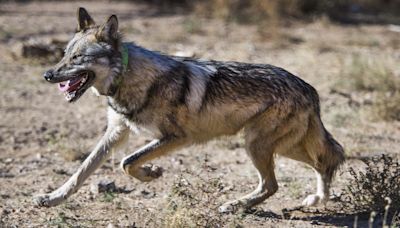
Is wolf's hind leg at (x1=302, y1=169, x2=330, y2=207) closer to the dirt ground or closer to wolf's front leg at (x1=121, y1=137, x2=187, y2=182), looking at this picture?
the dirt ground

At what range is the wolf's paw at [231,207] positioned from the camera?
20.5 ft

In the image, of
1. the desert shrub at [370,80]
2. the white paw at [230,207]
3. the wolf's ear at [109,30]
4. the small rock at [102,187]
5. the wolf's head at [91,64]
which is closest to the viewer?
the wolf's head at [91,64]

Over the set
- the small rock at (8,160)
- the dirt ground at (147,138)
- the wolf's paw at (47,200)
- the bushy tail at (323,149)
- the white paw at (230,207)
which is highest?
the bushy tail at (323,149)

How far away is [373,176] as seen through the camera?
6238 millimetres

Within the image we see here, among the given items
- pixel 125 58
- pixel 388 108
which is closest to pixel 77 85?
pixel 125 58

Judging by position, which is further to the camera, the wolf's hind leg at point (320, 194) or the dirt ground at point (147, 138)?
the wolf's hind leg at point (320, 194)

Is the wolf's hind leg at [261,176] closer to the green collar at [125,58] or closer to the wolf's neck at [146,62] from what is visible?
the wolf's neck at [146,62]

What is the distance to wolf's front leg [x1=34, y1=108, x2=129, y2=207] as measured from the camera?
20.3 feet

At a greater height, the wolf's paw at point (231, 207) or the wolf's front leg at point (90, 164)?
the wolf's front leg at point (90, 164)

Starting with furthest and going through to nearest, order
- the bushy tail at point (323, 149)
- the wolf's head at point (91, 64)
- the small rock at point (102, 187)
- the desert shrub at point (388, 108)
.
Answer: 1. the desert shrub at point (388, 108)
2. the small rock at point (102, 187)
3. the bushy tail at point (323, 149)
4. the wolf's head at point (91, 64)

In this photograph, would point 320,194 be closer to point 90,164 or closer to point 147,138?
point 90,164

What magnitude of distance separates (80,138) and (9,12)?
24.4 ft

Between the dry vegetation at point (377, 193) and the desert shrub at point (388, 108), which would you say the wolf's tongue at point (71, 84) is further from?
the desert shrub at point (388, 108)

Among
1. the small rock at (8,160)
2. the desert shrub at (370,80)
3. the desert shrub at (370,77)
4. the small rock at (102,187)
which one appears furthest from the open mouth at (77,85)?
the desert shrub at (370,77)
